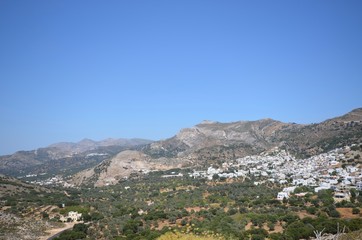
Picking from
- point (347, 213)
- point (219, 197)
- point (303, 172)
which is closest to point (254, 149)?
point (303, 172)

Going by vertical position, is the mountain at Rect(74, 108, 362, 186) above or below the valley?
above

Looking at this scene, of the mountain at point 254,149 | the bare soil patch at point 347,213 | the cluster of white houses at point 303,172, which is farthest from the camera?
the mountain at point 254,149

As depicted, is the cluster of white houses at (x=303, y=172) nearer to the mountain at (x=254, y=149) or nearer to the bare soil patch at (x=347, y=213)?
the bare soil patch at (x=347, y=213)

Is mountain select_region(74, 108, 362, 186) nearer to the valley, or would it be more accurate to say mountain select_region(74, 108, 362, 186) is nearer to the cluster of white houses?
the valley

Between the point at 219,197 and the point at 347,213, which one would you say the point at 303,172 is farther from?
the point at 347,213

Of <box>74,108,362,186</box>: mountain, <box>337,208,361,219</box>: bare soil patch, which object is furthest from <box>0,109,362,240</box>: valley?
<box>74,108,362,186</box>: mountain

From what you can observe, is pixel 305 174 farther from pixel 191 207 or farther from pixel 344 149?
pixel 191 207

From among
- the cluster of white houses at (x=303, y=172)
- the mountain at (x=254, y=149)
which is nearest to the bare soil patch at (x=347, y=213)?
the cluster of white houses at (x=303, y=172)

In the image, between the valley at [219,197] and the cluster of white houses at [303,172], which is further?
the cluster of white houses at [303,172]
